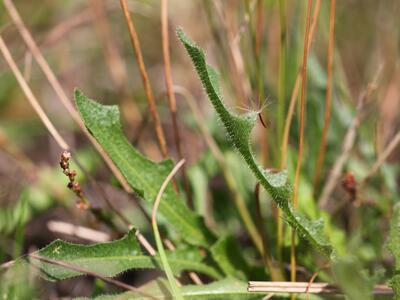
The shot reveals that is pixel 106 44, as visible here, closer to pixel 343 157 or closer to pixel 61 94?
pixel 61 94

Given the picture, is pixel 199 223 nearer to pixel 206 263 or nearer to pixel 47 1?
pixel 206 263

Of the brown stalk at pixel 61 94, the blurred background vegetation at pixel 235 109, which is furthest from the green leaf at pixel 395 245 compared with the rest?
the brown stalk at pixel 61 94

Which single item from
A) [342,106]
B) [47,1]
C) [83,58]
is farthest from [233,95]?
[47,1]

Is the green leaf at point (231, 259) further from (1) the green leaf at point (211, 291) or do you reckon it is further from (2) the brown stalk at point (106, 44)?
(2) the brown stalk at point (106, 44)

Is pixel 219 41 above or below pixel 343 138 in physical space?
above

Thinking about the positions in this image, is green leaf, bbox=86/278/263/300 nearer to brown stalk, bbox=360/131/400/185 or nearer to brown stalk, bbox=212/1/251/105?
brown stalk, bbox=360/131/400/185

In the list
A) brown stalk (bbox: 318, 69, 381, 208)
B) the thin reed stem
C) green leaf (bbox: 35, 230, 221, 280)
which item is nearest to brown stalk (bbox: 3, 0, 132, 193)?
green leaf (bbox: 35, 230, 221, 280)

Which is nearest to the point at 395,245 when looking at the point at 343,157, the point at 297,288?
the point at 297,288
